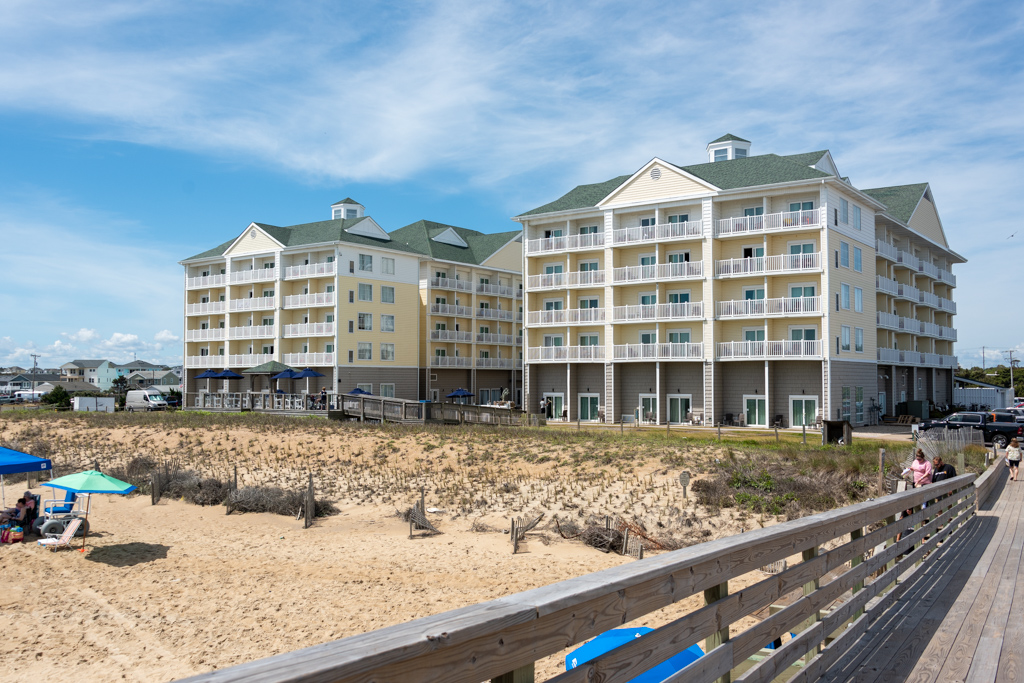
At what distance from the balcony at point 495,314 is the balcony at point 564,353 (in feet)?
53.1

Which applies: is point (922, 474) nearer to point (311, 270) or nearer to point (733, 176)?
point (733, 176)

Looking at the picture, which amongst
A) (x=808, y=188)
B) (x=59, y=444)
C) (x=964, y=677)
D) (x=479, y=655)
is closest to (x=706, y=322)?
(x=808, y=188)

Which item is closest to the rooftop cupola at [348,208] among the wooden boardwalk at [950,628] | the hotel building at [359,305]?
the hotel building at [359,305]

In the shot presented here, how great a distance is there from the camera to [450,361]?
215ft

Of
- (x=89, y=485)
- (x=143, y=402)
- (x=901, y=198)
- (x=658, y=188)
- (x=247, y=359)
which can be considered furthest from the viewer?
(x=247, y=359)

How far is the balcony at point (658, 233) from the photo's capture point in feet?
150

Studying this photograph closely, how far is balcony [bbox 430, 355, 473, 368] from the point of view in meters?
64.8

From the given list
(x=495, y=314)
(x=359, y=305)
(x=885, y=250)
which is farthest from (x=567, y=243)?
(x=885, y=250)

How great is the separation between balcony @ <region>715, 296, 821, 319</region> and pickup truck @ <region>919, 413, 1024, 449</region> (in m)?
8.97

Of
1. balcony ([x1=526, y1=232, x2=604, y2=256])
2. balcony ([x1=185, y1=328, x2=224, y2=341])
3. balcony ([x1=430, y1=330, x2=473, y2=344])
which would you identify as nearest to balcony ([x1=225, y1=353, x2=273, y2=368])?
balcony ([x1=185, y1=328, x2=224, y2=341])

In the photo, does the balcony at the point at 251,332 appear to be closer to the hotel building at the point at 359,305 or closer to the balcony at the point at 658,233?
the hotel building at the point at 359,305

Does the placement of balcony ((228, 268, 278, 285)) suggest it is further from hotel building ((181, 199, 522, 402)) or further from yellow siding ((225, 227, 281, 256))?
yellow siding ((225, 227, 281, 256))

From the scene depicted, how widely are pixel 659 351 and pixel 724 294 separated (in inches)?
213

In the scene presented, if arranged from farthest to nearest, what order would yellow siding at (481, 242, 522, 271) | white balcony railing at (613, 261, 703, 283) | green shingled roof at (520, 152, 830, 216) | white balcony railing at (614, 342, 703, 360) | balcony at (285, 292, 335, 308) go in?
yellow siding at (481, 242, 522, 271), balcony at (285, 292, 335, 308), white balcony railing at (613, 261, 703, 283), white balcony railing at (614, 342, 703, 360), green shingled roof at (520, 152, 830, 216)
